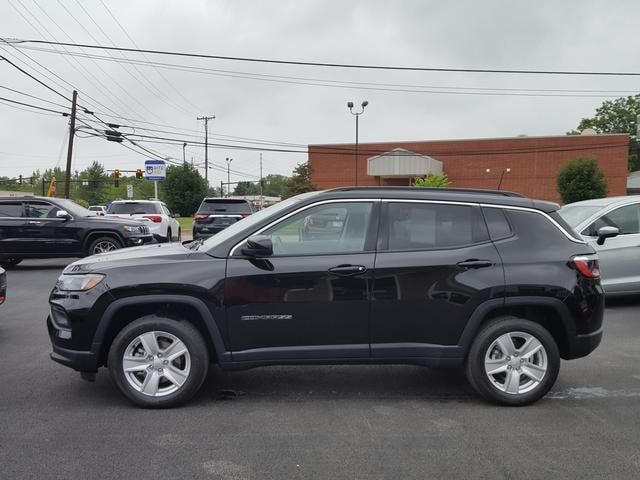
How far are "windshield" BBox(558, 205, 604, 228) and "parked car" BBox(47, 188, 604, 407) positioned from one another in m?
4.44

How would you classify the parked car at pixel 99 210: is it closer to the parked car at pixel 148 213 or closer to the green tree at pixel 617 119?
the parked car at pixel 148 213

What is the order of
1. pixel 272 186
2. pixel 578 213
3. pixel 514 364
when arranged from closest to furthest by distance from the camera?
pixel 514 364 → pixel 578 213 → pixel 272 186

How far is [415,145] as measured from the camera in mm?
50656

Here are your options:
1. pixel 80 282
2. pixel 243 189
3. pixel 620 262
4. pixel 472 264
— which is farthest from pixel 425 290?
pixel 243 189

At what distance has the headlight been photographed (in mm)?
4238

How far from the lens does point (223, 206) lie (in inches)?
659

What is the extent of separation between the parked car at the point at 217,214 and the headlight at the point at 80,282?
11.7m

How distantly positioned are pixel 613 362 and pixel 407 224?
9.83 ft

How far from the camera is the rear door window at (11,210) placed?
499 inches

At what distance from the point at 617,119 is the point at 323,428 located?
78824 mm

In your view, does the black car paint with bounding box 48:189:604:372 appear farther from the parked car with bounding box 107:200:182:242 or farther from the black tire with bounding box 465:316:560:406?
the parked car with bounding box 107:200:182:242

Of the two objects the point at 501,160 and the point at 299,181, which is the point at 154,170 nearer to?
the point at 299,181

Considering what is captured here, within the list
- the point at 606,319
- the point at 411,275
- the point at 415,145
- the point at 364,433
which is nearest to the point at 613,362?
the point at 606,319

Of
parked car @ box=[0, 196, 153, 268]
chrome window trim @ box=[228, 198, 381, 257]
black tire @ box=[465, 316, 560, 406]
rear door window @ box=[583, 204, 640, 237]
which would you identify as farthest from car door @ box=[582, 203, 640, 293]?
parked car @ box=[0, 196, 153, 268]
